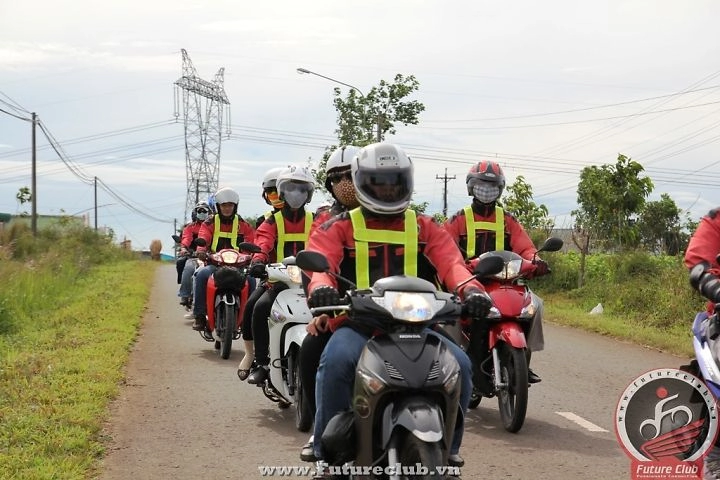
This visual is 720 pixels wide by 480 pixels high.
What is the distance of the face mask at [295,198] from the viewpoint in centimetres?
836

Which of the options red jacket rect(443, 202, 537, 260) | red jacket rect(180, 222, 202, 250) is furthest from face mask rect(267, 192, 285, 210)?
red jacket rect(180, 222, 202, 250)

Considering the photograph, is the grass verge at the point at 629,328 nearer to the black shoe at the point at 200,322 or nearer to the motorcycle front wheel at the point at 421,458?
the black shoe at the point at 200,322

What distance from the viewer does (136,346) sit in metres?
12.3

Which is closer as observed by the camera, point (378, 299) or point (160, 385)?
point (378, 299)

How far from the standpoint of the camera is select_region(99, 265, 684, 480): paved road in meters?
6.08

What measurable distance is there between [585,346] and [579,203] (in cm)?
1544

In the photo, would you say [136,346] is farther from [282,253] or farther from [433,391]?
[433,391]

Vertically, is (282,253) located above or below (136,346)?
above

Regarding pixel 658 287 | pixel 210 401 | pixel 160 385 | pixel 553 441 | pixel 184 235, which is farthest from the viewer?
pixel 658 287

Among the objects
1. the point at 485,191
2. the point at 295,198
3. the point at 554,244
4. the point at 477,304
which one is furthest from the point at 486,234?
the point at 477,304

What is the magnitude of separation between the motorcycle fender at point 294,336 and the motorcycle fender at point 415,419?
240 cm

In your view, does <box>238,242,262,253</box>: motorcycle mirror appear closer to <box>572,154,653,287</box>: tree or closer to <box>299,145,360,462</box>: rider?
<box>299,145,360,462</box>: rider

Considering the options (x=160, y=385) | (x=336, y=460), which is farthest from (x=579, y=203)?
(x=336, y=460)

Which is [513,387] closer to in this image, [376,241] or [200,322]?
[376,241]
